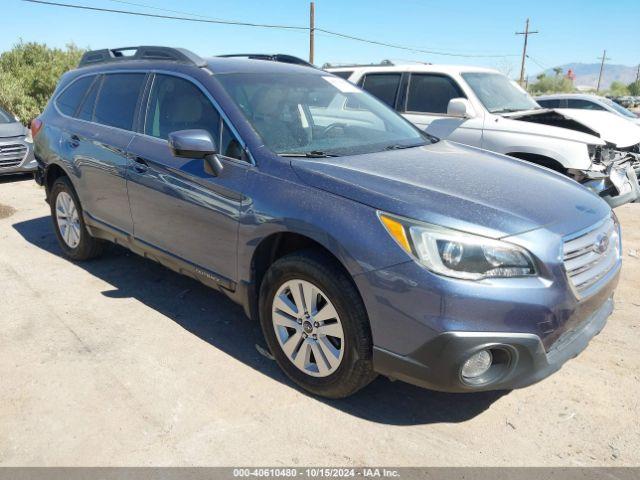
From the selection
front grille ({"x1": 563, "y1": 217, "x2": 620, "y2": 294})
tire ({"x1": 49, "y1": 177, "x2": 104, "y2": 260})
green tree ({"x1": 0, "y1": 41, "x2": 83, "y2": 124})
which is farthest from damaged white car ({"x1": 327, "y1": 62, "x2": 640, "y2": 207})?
green tree ({"x1": 0, "y1": 41, "x2": 83, "y2": 124})

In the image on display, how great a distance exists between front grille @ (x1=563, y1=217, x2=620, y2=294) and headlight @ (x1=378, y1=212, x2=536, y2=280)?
0.94 ft

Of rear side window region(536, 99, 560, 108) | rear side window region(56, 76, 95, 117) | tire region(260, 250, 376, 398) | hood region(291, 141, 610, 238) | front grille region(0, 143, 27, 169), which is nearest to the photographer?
hood region(291, 141, 610, 238)

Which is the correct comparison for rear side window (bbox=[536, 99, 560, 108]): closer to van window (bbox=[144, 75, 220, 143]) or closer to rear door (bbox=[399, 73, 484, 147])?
rear door (bbox=[399, 73, 484, 147])

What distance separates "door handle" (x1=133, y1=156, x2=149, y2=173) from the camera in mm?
3764

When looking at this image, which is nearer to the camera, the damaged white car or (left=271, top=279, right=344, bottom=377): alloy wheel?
(left=271, top=279, right=344, bottom=377): alloy wheel

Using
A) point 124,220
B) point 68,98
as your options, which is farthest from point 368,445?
point 68,98

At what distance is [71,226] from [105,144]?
1.21m

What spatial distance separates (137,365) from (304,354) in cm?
110

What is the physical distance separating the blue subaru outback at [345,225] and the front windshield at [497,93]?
9.96 feet

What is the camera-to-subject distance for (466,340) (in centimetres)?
232

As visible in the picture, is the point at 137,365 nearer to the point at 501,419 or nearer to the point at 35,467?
the point at 35,467

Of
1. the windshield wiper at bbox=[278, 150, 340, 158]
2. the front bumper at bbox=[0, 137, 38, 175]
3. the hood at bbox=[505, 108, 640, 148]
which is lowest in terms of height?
the front bumper at bbox=[0, 137, 38, 175]

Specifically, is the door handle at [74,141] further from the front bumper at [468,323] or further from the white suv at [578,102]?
the white suv at [578,102]

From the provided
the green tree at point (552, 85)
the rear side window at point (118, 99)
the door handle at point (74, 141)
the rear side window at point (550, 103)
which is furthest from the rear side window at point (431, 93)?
the green tree at point (552, 85)
